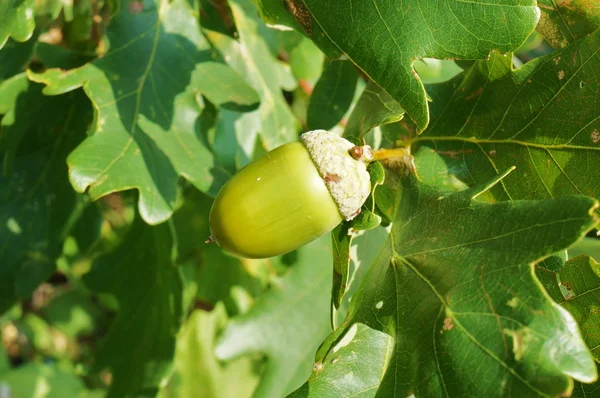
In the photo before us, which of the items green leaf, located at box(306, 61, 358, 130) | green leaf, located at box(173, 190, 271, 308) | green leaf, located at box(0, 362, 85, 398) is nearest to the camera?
green leaf, located at box(306, 61, 358, 130)

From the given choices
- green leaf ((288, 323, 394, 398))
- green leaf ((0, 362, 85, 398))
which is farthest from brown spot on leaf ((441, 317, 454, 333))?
green leaf ((0, 362, 85, 398))

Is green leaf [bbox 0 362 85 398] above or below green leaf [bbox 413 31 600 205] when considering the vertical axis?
below

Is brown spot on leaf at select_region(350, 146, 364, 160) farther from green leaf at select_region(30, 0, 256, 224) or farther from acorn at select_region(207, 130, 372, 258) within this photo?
green leaf at select_region(30, 0, 256, 224)

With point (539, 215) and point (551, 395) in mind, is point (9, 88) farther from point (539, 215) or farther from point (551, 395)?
point (551, 395)

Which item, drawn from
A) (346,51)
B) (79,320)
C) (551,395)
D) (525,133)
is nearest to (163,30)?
(346,51)

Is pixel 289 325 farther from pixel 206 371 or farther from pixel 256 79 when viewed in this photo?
pixel 206 371

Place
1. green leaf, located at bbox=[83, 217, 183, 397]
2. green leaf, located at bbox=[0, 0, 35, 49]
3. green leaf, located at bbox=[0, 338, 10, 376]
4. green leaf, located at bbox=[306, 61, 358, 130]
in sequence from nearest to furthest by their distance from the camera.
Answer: green leaf, located at bbox=[0, 0, 35, 49] → green leaf, located at bbox=[306, 61, 358, 130] → green leaf, located at bbox=[83, 217, 183, 397] → green leaf, located at bbox=[0, 338, 10, 376]

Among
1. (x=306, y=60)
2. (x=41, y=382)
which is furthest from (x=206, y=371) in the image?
(x=306, y=60)

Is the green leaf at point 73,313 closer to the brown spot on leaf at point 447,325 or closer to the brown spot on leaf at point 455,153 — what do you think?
the brown spot on leaf at point 455,153
